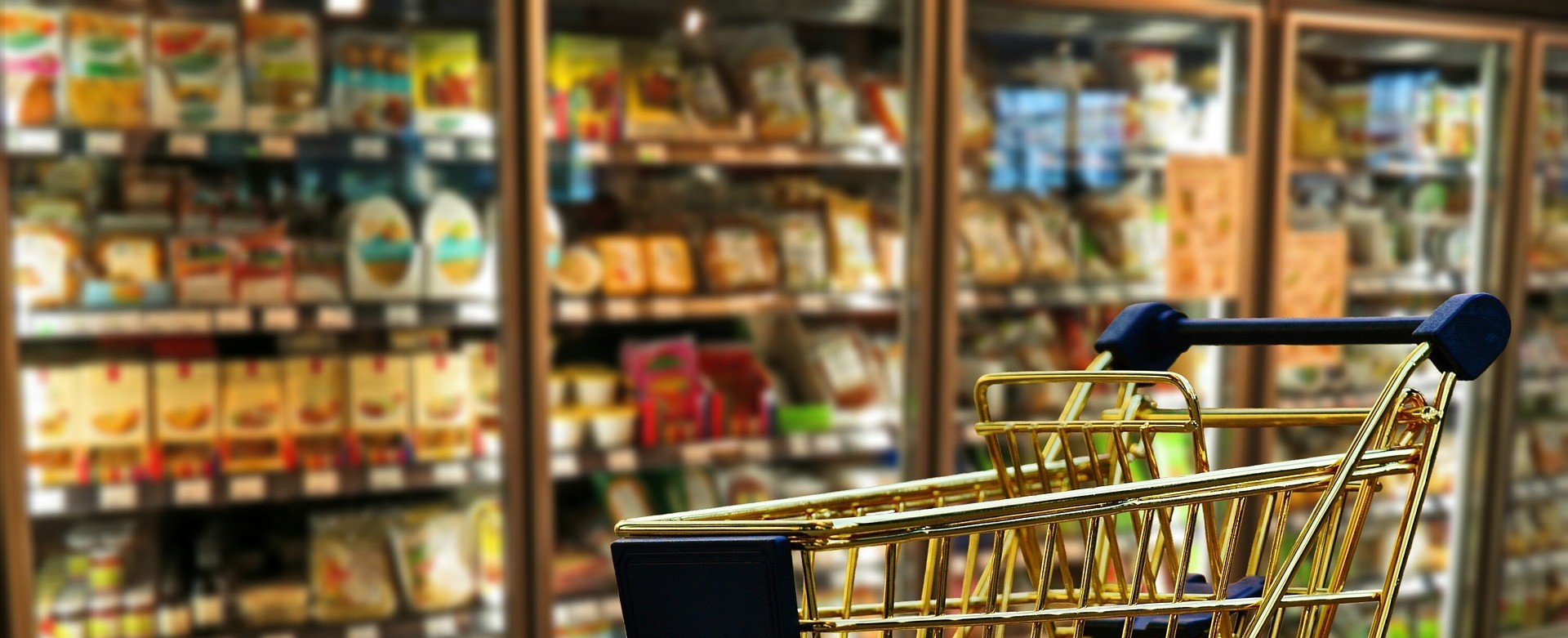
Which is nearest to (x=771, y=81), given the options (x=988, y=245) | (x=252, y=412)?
(x=988, y=245)

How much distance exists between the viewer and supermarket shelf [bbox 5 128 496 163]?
196cm

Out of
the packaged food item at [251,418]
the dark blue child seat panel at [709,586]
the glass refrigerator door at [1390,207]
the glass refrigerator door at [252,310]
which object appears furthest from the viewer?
the glass refrigerator door at [1390,207]

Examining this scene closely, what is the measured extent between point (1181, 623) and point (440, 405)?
1.78 m

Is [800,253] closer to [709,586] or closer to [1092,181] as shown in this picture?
[1092,181]

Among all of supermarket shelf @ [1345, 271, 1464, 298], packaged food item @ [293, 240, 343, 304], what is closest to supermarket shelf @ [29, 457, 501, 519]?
packaged food item @ [293, 240, 343, 304]

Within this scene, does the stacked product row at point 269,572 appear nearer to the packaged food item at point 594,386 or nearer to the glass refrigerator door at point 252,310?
the glass refrigerator door at point 252,310

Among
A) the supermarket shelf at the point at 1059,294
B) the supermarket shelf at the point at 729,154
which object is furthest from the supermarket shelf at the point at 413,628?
the supermarket shelf at the point at 1059,294

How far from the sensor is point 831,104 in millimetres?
2582

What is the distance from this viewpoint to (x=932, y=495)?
818mm

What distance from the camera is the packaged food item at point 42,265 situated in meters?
2.04

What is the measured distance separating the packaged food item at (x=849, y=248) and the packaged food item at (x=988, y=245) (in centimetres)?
23

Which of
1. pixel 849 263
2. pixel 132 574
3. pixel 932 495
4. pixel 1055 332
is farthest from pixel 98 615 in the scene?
pixel 1055 332

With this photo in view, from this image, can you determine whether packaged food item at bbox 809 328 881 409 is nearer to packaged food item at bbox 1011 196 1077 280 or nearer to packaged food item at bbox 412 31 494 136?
packaged food item at bbox 1011 196 1077 280

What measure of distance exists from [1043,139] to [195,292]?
1.86m
